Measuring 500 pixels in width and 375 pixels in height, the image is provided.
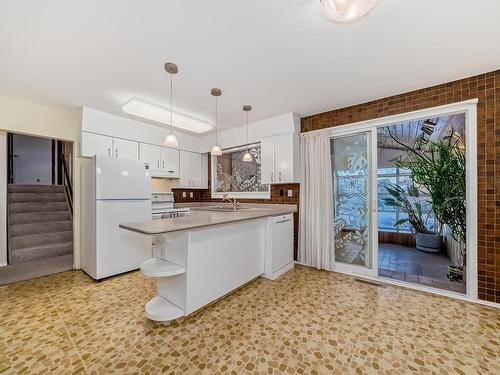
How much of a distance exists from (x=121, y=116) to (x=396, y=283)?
464cm

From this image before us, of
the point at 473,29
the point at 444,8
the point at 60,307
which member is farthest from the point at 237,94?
the point at 60,307

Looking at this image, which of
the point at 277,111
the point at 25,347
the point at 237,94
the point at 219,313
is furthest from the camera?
the point at 277,111

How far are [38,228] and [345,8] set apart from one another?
18.5ft

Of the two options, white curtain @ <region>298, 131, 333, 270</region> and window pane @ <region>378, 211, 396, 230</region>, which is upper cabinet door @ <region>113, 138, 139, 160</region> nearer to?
white curtain @ <region>298, 131, 333, 270</region>

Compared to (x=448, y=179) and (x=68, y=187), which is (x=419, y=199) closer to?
(x=448, y=179)

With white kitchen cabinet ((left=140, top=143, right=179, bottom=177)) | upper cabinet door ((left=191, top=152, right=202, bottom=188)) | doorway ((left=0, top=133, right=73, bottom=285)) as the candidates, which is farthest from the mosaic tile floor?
upper cabinet door ((left=191, top=152, right=202, bottom=188))

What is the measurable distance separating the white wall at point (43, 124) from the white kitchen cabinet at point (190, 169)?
1675 mm

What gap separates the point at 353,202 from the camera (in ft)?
11.0

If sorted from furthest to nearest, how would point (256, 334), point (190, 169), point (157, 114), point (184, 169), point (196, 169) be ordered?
point (196, 169)
point (190, 169)
point (184, 169)
point (157, 114)
point (256, 334)

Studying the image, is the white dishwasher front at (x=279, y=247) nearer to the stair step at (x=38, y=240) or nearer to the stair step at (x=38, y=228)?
the stair step at (x=38, y=240)

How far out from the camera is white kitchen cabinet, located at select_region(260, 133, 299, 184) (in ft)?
11.6

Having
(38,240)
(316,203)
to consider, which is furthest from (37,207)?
(316,203)

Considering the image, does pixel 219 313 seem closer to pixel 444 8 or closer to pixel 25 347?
pixel 25 347

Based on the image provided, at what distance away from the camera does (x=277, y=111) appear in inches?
136
